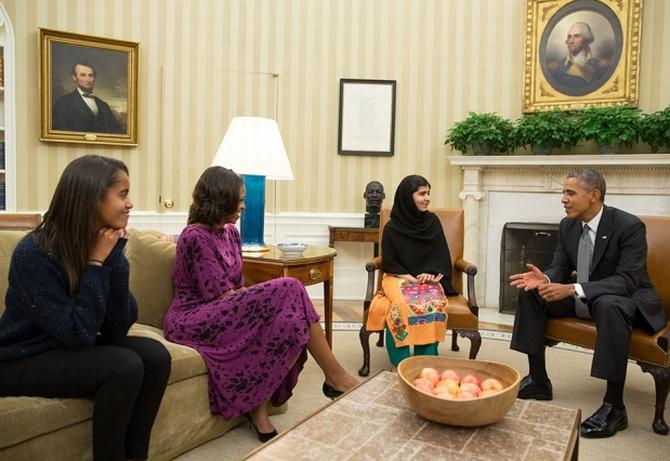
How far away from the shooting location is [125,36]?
526 cm

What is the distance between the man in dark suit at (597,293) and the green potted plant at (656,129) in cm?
195

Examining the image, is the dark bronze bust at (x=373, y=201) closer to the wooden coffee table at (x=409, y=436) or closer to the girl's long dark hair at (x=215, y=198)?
the girl's long dark hair at (x=215, y=198)

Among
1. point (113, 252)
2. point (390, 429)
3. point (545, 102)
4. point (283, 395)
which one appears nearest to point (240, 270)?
point (283, 395)

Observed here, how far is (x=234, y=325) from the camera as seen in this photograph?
249 cm

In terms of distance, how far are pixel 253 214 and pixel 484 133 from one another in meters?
2.52

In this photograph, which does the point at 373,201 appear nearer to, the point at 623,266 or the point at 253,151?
the point at 253,151

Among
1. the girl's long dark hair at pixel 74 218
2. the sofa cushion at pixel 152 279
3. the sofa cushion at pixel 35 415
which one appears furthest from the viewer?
the sofa cushion at pixel 152 279

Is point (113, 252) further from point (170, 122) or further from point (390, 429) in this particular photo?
point (170, 122)

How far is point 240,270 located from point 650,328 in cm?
201

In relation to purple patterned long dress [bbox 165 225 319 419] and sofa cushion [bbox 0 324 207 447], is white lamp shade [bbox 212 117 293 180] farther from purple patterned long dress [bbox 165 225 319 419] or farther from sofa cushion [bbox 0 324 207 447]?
sofa cushion [bbox 0 324 207 447]

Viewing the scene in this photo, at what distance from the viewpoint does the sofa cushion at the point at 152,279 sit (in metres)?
2.74

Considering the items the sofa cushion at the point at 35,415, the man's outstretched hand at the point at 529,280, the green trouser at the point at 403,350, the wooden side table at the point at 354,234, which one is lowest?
the green trouser at the point at 403,350

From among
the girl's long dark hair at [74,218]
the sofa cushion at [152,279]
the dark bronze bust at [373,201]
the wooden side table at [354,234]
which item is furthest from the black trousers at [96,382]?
the dark bronze bust at [373,201]

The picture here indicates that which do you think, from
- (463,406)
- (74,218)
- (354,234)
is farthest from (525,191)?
(74,218)
